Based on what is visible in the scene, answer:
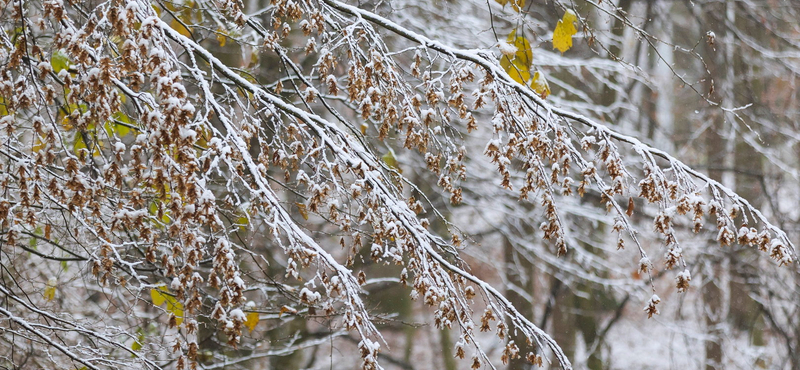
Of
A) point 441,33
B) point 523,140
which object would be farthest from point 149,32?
point 441,33

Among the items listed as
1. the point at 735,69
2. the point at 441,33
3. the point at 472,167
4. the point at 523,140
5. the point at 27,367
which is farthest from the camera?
the point at 735,69

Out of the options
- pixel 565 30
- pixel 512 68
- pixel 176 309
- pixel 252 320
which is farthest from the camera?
pixel 252 320

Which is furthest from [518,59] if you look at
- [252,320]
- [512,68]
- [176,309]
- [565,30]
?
[176,309]

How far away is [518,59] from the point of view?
3018 millimetres

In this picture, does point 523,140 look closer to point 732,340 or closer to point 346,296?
point 346,296

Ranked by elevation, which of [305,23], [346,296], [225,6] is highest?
[225,6]

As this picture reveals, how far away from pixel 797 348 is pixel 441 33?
17.2 ft

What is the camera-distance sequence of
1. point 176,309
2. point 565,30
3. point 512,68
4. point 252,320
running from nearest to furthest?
point 565,30 < point 512,68 < point 176,309 < point 252,320

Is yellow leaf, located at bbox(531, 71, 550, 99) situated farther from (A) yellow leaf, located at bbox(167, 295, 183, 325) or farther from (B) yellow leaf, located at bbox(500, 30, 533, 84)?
(A) yellow leaf, located at bbox(167, 295, 183, 325)

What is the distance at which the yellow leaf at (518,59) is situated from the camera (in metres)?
2.88

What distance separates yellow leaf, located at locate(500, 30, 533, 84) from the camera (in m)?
2.88

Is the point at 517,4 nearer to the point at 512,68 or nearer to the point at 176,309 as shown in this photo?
the point at 512,68

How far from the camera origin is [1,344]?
3994mm

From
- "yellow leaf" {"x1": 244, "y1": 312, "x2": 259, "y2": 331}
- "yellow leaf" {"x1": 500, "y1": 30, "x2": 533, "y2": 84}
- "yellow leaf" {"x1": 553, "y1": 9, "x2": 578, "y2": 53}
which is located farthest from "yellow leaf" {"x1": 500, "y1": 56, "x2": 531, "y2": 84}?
"yellow leaf" {"x1": 244, "y1": 312, "x2": 259, "y2": 331}
